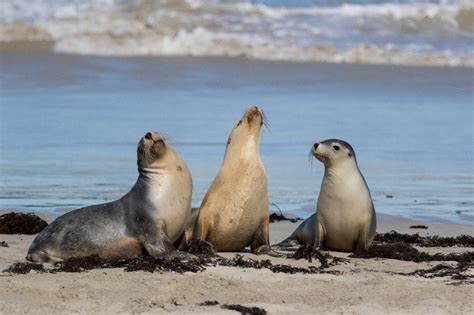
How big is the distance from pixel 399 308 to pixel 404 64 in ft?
62.8

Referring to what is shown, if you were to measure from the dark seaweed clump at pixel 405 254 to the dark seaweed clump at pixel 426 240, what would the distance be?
0.52m

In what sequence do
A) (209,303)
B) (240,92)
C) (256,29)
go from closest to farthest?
(209,303) < (240,92) < (256,29)

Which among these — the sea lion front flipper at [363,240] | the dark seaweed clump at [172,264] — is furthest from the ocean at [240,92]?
the dark seaweed clump at [172,264]

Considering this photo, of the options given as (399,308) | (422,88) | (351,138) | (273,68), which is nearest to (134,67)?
(273,68)

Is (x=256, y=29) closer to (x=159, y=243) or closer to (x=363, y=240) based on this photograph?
(x=363, y=240)

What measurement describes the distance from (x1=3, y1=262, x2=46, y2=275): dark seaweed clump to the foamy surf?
58.2 ft

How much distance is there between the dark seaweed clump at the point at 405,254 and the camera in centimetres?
739

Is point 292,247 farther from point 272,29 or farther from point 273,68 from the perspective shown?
point 272,29

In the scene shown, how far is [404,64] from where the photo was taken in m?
24.6

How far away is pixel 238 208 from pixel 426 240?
155 centimetres

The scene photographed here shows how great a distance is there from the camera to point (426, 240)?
27.7 feet

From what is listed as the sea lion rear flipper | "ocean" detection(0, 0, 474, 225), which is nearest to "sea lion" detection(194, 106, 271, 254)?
the sea lion rear flipper

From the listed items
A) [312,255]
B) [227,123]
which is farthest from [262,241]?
[227,123]

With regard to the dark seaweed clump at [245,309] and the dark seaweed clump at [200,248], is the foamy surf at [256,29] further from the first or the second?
the dark seaweed clump at [245,309]
